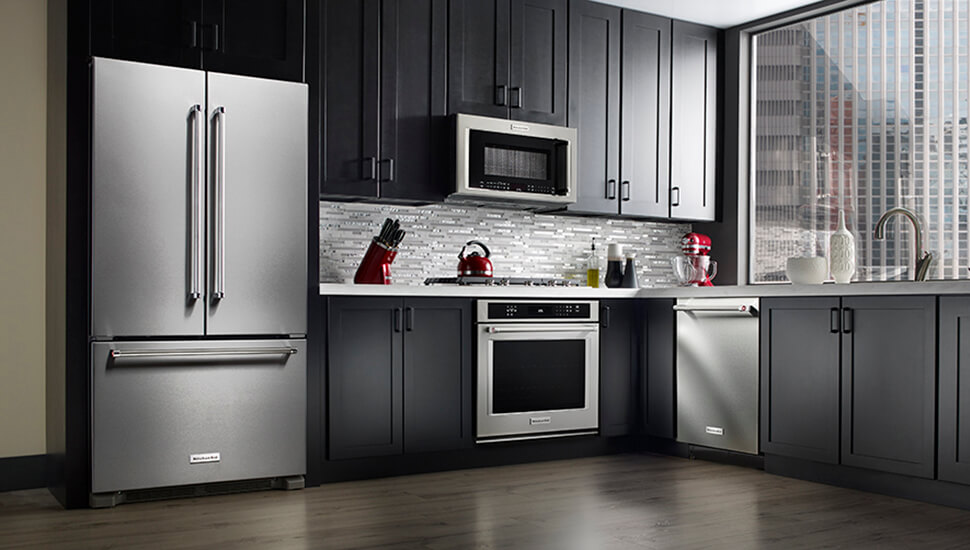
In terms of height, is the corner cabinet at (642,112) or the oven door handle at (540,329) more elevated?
the corner cabinet at (642,112)

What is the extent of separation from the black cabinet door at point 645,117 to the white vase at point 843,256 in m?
1.20

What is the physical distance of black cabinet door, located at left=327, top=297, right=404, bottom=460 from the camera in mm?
4145

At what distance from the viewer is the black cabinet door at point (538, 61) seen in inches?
195

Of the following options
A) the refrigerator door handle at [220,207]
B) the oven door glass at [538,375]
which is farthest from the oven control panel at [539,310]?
the refrigerator door handle at [220,207]

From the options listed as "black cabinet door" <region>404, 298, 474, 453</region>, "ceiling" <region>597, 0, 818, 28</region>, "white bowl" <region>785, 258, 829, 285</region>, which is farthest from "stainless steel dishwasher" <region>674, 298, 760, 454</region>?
"ceiling" <region>597, 0, 818, 28</region>

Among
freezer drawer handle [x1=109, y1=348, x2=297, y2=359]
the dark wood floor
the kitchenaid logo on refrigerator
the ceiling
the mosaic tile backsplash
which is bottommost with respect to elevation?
the dark wood floor

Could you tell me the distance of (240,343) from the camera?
3865mm

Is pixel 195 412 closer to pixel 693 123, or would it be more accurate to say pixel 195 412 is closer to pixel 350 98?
pixel 350 98

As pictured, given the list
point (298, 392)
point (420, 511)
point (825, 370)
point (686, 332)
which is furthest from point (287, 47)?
point (825, 370)

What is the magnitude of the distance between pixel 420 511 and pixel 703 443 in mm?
1820

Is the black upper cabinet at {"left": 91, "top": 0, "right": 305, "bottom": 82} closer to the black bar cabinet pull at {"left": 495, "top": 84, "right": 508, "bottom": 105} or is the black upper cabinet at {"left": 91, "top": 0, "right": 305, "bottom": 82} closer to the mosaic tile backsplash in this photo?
the mosaic tile backsplash

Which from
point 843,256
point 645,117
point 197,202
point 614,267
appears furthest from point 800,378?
point 197,202

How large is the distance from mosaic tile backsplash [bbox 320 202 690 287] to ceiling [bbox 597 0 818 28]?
1268mm

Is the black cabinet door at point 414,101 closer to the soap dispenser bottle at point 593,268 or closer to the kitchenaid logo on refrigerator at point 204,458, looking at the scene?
the soap dispenser bottle at point 593,268
